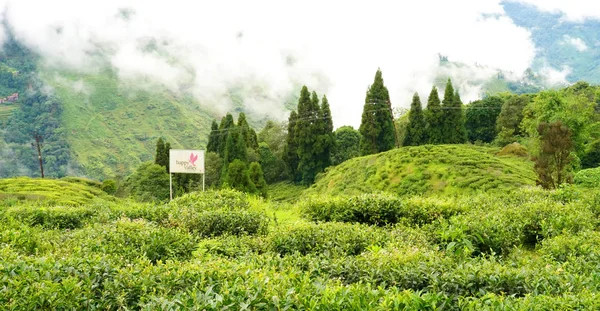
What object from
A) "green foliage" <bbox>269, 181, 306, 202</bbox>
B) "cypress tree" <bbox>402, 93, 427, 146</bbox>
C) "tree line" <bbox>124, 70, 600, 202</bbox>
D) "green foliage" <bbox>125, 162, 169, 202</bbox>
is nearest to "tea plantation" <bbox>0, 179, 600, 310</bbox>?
"tree line" <bbox>124, 70, 600, 202</bbox>

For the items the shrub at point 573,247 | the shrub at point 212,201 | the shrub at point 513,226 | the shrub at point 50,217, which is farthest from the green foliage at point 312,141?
the shrub at point 573,247

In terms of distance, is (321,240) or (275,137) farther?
(275,137)

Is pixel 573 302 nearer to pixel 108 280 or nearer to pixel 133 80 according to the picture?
pixel 108 280

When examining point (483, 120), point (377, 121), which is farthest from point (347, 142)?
point (483, 120)

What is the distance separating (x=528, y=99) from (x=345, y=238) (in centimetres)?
4409

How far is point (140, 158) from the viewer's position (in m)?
108

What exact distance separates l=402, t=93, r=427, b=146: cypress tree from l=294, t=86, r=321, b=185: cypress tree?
30.4ft

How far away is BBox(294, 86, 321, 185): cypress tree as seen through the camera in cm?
4738

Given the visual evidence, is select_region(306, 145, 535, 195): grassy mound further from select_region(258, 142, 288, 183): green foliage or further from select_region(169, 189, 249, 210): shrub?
select_region(258, 142, 288, 183): green foliage

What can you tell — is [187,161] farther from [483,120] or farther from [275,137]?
[275,137]

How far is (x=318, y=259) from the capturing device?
6.05 m

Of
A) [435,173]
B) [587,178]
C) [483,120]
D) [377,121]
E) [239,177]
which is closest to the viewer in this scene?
[587,178]

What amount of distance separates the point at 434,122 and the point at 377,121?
5.19m

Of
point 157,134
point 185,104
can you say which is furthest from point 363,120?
point 185,104
